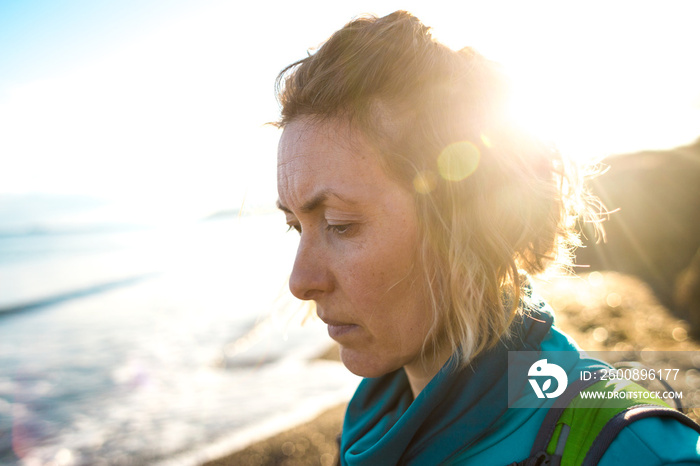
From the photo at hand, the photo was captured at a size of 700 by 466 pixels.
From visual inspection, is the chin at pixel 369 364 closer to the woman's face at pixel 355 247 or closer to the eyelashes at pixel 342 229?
the woman's face at pixel 355 247

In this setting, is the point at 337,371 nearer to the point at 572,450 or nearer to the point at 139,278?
the point at 572,450

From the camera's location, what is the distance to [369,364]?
1.70 metres

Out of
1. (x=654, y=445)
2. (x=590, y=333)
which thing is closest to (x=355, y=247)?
(x=654, y=445)

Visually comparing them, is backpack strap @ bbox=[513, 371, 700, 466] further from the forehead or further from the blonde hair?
the forehead

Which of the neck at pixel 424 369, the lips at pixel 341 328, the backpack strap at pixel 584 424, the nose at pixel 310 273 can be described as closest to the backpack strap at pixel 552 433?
the backpack strap at pixel 584 424

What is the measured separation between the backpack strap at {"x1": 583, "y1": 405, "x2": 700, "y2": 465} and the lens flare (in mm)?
876

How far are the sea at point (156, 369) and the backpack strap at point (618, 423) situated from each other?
5.23 ft

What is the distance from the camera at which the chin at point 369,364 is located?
5.54 ft

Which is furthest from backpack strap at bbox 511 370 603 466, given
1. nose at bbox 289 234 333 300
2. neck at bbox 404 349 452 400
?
nose at bbox 289 234 333 300

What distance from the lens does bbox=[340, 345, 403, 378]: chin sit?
5.54ft

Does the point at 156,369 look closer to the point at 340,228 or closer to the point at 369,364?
the point at 369,364

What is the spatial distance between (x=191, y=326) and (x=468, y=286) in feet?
34.6

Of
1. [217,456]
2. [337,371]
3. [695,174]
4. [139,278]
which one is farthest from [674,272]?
[139,278]

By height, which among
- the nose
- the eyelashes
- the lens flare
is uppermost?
the lens flare
